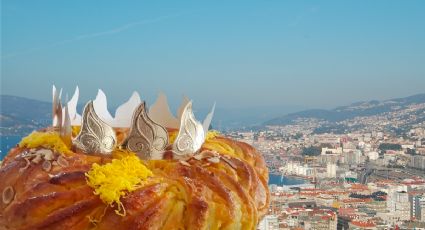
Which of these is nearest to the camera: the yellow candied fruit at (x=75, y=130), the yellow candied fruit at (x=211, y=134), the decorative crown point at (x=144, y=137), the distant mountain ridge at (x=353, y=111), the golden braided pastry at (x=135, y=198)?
the golden braided pastry at (x=135, y=198)

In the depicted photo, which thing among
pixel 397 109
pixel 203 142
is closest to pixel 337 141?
pixel 397 109

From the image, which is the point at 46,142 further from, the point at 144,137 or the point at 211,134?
the point at 211,134

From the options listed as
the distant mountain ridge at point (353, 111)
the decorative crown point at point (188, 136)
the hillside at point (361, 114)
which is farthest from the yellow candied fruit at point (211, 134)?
the distant mountain ridge at point (353, 111)

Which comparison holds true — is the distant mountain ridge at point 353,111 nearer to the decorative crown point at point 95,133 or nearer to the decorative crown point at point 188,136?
the decorative crown point at point 188,136

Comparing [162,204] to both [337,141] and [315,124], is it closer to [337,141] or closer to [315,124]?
[337,141]

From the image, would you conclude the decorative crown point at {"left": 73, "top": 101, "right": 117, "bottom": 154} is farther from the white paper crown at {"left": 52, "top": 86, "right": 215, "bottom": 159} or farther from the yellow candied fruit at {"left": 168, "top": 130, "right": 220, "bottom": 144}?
the yellow candied fruit at {"left": 168, "top": 130, "right": 220, "bottom": 144}

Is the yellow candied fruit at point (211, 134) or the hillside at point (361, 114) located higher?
the yellow candied fruit at point (211, 134)

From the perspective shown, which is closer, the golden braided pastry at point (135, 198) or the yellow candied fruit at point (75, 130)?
the golden braided pastry at point (135, 198)

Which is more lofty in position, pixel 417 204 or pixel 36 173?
pixel 36 173
